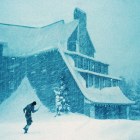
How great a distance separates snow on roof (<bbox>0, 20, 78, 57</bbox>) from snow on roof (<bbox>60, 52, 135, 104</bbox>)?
14.5 feet

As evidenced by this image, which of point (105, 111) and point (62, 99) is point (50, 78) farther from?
point (105, 111)

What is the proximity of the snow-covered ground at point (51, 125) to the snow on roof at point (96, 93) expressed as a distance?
255 centimetres

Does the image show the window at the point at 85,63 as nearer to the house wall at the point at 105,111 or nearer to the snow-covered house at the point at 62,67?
the snow-covered house at the point at 62,67

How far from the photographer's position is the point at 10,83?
24.5 m

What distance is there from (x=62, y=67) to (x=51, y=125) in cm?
874

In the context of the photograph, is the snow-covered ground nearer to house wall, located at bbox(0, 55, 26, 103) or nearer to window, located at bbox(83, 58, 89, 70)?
house wall, located at bbox(0, 55, 26, 103)

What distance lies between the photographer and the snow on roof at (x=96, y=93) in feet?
64.3

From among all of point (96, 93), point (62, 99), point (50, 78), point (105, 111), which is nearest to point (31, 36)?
point (50, 78)

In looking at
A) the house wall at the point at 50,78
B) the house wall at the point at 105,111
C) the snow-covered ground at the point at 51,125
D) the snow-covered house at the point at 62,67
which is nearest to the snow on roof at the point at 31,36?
the snow-covered house at the point at 62,67

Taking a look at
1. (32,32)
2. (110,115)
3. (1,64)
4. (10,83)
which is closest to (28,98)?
(10,83)

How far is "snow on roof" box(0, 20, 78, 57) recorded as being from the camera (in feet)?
83.3

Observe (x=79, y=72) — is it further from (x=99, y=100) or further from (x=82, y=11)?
(x=82, y=11)

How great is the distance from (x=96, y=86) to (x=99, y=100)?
296 cm

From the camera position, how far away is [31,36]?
29.5 meters
